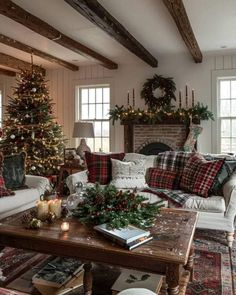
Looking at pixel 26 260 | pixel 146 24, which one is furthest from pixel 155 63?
pixel 26 260

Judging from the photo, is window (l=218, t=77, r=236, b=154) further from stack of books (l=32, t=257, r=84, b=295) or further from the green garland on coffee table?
stack of books (l=32, t=257, r=84, b=295)

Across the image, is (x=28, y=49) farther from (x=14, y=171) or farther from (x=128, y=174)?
(x=128, y=174)

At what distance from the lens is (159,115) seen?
5.61 metres

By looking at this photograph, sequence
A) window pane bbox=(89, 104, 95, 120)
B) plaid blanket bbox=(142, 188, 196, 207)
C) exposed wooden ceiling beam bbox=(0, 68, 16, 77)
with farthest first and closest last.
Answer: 1. exposed wooden ceiling beam bbox=(0, 68, 16, 77)
2. window pane bbox=(89, 104, 95, 120)
3. plaid blanket bbox=(142, 188, 196, 207)

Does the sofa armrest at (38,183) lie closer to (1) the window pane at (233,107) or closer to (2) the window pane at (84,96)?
(2) the window pane at (84,96)

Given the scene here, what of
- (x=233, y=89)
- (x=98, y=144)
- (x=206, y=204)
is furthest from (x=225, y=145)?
(x=206, y=204)

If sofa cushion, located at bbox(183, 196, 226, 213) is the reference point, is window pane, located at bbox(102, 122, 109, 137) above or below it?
above

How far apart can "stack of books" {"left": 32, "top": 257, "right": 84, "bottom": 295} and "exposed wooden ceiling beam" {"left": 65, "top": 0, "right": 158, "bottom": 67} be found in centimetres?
250

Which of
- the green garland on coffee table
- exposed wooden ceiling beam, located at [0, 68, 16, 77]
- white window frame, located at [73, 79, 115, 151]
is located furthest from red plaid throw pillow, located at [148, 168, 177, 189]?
exposed wooden ceiling beam, located at [0, 68, 16, 77]

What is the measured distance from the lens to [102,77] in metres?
6.39

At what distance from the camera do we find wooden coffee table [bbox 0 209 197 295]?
1605mm

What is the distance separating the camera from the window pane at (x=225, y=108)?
559cm

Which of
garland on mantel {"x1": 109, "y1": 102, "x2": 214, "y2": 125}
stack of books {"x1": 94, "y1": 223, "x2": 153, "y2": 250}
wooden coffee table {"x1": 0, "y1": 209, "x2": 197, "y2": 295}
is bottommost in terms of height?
wooden coffee table {"x1": 0, "y1": 209, "x2": 197, "y2": 295}

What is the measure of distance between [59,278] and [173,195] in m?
1.64
